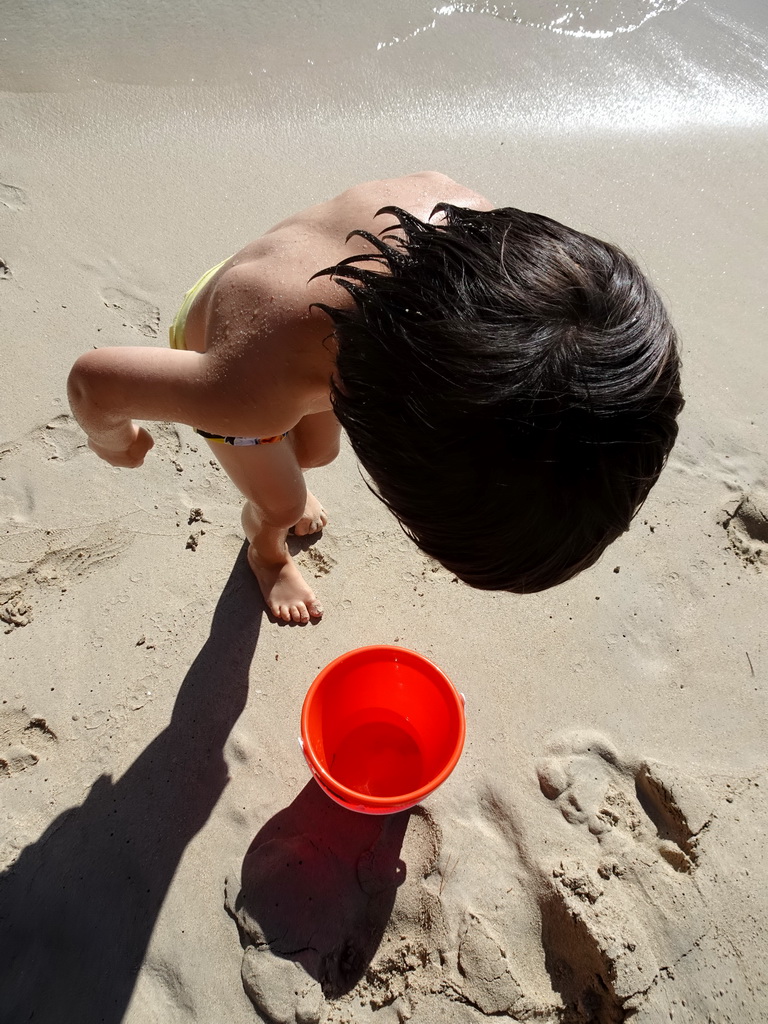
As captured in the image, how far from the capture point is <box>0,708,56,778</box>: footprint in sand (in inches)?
66.6

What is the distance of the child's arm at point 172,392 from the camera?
51.0 inches

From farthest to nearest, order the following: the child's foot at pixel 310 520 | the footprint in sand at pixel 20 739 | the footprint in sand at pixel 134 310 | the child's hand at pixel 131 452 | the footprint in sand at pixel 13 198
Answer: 1. the footprint in sand at pixel 13 198
2. the footprint in sand at pixel 134 310
3. the child's foot at pixel 310 520
4. the footprint in sand at pixel 20 739
5. the child's hand at pixel 131 452

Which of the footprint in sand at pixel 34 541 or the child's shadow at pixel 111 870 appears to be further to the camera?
the footprint in sand at pixel 34 541

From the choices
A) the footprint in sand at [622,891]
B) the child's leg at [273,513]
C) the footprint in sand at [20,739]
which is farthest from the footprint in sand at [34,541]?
the footprint in sand at [622,891]

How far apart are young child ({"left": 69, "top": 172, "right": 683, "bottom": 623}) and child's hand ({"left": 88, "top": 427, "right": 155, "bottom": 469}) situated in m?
0.25

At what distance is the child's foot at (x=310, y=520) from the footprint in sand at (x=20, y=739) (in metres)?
0.80

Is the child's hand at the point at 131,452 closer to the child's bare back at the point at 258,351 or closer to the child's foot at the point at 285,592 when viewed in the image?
the child's bare back at the point at 258,351

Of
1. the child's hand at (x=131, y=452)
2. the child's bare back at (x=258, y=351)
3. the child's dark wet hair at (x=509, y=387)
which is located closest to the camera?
the child's dark wet hair at (x=509, y=387)

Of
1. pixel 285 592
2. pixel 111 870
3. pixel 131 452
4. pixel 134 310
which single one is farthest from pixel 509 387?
pixel 134 310

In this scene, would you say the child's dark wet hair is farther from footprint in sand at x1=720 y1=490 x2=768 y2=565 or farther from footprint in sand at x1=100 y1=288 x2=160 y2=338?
footprint in sand at x1=100 y1=288 x2=160 y2=338

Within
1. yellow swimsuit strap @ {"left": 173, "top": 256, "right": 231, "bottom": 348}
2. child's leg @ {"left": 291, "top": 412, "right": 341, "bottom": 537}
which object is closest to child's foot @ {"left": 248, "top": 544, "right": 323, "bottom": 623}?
child's leg @ {"left": 291, "top": 412, "right": 341, "bottom": 537}

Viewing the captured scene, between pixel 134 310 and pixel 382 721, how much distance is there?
151 cm

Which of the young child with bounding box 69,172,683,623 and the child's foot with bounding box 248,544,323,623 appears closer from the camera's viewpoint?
the young child with bounding box 69,172,683,623

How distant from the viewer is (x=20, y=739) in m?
1.72
